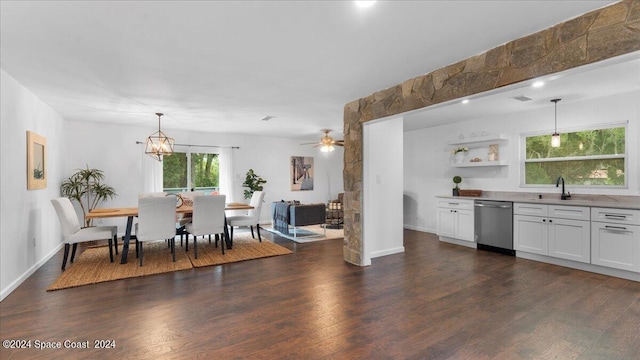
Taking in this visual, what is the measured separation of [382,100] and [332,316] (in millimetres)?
2718

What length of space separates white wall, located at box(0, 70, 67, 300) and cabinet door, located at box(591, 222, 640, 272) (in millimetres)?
6909

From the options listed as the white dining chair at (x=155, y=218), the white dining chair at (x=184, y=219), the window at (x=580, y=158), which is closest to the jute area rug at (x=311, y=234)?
the white dining chair at (x=184, y=219)

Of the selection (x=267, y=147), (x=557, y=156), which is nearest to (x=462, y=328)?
(x=557, y=156)

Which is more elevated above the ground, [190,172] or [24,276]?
[190,172]

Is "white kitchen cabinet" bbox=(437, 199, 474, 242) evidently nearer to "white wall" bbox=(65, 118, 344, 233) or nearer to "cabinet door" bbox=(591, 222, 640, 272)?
"cabinet door" bbox=(591, 222, 640, 272)

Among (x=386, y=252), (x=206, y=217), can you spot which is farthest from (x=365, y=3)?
(x=206, y=217)

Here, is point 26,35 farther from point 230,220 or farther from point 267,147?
point 267,147

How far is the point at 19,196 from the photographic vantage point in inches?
139

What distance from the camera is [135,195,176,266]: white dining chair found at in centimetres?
413

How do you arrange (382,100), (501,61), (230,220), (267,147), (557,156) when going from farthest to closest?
(267,147) → (230,220) → (557,156) → (382,100) → (501,61)

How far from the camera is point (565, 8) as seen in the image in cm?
202

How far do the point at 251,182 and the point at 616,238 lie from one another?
6.88 meters

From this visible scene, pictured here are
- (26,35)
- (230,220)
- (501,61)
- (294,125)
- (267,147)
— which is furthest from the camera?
(267,147)

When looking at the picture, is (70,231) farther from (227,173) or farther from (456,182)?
(456,182)
